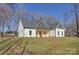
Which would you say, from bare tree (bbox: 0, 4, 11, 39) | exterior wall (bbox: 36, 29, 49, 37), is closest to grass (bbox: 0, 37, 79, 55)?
exterior wall (bbox: 36, 29, 49, 37)

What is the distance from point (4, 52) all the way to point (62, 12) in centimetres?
75

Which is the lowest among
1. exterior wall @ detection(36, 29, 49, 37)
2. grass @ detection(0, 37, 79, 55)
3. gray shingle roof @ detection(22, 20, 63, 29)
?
grass @ detection(0, 37, 79, 55)

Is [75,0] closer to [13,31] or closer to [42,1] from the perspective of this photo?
[42,1]

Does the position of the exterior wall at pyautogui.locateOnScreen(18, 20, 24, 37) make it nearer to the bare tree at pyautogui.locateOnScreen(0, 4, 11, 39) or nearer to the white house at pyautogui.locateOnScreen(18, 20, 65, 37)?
the white house at pyautogui.locateOnScreen(18, 20, 65, 37)

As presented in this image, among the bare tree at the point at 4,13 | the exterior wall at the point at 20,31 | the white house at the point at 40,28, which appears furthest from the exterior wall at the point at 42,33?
the bare tree at the point at 4,13

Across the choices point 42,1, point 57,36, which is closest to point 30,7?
point 42,1

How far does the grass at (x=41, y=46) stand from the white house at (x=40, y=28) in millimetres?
54

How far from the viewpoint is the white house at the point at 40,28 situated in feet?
13.3

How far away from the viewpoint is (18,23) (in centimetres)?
404

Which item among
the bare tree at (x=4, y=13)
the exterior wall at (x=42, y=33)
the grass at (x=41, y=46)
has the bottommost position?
the grass at (x=41, y=46)

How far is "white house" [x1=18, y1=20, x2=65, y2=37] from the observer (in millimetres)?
4055

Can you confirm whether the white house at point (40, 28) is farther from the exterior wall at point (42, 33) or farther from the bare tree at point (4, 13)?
the bare tree at point (4, 13)

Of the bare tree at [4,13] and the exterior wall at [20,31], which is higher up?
the bare tree at [4,13]

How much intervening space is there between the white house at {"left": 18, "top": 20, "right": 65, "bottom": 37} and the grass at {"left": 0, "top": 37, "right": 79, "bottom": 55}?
0.05 metres
